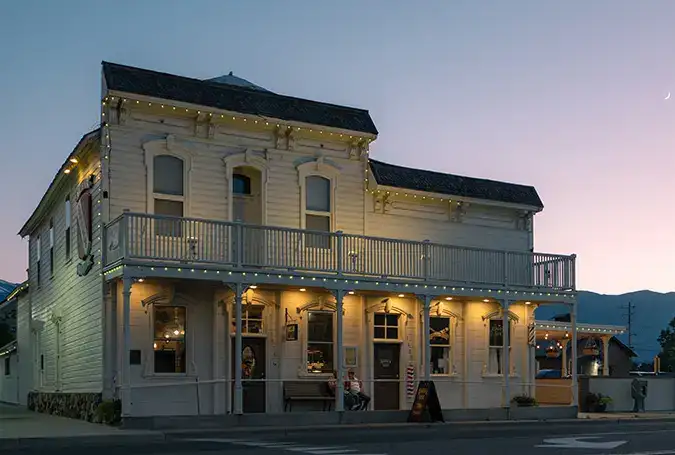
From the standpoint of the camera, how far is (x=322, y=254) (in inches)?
987

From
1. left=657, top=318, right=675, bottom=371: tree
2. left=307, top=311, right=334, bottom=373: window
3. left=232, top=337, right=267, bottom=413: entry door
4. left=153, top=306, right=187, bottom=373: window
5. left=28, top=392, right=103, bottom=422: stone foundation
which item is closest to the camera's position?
left=153, top=306, right=187, bottom=373: window

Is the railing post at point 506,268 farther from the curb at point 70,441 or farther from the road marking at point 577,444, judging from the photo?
the curb at point 70,441

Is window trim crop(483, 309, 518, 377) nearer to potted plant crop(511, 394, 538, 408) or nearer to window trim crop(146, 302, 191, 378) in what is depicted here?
potted plant crop(511, 394, 538, 408)

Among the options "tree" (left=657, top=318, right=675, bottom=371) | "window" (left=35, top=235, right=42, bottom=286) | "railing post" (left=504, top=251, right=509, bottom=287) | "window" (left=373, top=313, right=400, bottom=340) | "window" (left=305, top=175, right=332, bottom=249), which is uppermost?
"window" (left=305, top=175, right=332, bottom=249)

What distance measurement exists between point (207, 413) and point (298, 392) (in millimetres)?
2563

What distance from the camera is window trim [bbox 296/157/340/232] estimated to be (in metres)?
26.2

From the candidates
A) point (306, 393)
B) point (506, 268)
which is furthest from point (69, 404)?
point (506, 268)

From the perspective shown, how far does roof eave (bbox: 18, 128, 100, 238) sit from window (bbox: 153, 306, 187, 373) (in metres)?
4.74

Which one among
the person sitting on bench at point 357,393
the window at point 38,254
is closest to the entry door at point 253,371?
the person sitting on bench at point 357,393

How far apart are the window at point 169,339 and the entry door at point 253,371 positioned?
1.52m

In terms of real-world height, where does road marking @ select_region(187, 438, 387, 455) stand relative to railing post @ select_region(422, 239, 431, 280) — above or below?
below

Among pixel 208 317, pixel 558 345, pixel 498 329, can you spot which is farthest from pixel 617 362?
pixel 208 317

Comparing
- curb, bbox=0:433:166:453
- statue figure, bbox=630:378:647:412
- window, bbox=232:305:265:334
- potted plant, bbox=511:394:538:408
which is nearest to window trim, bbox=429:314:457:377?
potted plant, bbox=511:394:538:408

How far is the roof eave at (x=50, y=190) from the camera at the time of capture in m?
24.4
